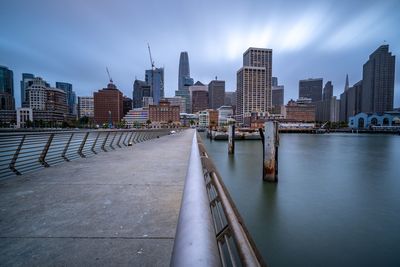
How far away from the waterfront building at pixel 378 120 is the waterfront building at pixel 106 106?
19284 centimetres

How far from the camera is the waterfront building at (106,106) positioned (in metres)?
183

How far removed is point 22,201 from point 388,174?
2245 centimetres

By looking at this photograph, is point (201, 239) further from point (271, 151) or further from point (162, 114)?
point (162, 114)

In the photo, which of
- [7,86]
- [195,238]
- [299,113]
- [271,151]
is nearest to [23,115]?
[7,86]

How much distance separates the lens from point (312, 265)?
514 centimetres

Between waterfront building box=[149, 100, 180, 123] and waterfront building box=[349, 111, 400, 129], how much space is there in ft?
445

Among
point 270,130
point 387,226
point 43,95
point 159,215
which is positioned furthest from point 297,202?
point 43,95

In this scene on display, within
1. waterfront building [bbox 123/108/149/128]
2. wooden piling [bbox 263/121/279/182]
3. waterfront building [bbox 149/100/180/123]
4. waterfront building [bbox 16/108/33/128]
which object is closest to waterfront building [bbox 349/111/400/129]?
waterfront building [bbox 149/100/180/123]

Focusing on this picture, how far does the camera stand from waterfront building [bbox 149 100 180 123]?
170m

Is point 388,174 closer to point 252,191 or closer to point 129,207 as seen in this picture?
point 252,191

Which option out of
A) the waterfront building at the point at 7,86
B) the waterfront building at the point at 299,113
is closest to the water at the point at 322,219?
the waterfront building at the point at 299,113

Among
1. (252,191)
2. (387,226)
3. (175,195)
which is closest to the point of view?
(175,195)

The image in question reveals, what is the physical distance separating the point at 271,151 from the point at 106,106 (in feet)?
650

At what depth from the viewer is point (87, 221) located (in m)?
2.49
